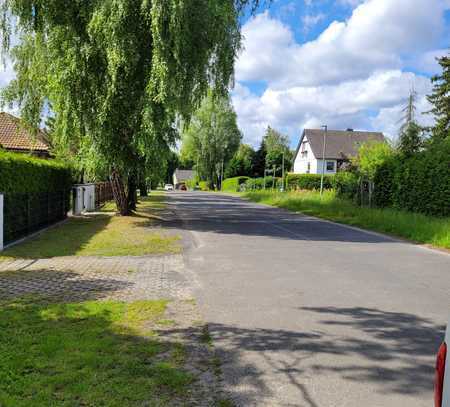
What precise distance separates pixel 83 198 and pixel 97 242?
10.7m

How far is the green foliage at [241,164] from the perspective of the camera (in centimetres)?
8600

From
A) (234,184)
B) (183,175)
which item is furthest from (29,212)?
(183,175)

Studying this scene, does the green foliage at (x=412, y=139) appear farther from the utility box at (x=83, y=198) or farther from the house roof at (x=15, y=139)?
the house roof at (x=15, y=139)

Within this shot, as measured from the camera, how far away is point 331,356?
15.1ft

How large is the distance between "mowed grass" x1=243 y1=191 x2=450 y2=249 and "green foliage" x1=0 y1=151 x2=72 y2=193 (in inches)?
459

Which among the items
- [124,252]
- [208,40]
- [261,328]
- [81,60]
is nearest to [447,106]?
[208,40]

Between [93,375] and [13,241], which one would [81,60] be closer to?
[13,241]

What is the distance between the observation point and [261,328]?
5.44 metres

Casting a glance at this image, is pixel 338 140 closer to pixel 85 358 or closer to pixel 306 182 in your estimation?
pixel 306 182

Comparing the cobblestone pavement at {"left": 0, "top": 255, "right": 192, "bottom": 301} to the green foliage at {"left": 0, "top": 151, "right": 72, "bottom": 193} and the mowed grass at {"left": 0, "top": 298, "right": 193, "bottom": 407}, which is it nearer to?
the mowed grass at {"left": 0, "top": 298, "right": 193, "bottom": 407}

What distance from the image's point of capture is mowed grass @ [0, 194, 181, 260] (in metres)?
10.6

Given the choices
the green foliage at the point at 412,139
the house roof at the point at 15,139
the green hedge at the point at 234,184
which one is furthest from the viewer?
the green hedge at the point at 234,184

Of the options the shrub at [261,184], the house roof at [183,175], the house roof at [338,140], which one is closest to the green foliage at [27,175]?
the shrub at [261,184]

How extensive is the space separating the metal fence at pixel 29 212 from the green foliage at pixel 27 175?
195mm
